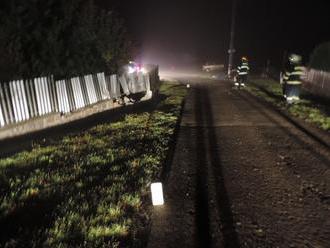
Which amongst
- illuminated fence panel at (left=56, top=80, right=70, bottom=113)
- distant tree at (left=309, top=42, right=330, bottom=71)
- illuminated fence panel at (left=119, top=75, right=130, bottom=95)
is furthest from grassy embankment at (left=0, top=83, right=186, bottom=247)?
distant tree at (left=309, top=42, right=330, bottom=71)

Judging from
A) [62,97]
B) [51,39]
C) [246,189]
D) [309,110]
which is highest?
[51,39]

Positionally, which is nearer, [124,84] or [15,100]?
[15,100]

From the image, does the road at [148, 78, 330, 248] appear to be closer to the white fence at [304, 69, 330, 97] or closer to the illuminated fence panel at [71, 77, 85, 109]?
the illuminated fence panel at [71, 77, 85, 109]

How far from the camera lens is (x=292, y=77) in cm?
1416

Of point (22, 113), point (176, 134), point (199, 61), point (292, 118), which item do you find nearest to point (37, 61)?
point (22, 113)

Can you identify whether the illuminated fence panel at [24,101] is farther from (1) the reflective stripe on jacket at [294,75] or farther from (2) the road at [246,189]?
(1) the reflective stripe on jacket at [294,75]

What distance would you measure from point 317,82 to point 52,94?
1310cm

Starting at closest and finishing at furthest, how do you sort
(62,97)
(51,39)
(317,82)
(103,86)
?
(62,97)
(51,39)
(103,86)
(317,82)

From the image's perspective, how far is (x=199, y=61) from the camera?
189 feet

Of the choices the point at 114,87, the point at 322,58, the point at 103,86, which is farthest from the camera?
the point at 322,58

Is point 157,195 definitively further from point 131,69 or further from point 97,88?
point 131,69

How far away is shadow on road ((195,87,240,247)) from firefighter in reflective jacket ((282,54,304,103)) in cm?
544

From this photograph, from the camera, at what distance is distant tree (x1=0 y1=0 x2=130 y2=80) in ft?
34.5

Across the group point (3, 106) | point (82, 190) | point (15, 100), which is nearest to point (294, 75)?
point (15, 100)
